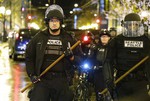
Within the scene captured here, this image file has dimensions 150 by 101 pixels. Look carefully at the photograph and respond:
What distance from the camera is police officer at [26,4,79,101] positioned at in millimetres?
5191

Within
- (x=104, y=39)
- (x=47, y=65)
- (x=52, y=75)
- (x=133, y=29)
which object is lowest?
(x=52, y=75)

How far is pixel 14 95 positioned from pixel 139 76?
19.4 feet

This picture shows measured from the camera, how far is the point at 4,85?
12773 millimetres

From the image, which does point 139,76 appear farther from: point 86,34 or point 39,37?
point 86,34

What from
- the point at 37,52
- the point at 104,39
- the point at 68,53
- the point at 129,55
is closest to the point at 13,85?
the point at 104,39

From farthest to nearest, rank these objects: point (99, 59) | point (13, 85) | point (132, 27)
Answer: point (13, 85)
point (99, 59)
point (132, 27)

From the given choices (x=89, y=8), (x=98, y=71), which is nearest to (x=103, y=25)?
(x=89, y=8)

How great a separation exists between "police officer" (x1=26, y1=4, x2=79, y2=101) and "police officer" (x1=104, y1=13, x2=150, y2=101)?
20.6 inches

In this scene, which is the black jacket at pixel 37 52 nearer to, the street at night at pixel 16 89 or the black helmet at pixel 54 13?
the black helmet at pixel 54 13

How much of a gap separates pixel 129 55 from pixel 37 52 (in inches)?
45.9

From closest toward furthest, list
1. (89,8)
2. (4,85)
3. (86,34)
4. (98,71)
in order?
1. (98,71)
2. (4,85)
3. (86,34)
4. (89,8)

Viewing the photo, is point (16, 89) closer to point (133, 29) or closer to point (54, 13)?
point (54, 13)

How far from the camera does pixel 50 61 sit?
17.1ft

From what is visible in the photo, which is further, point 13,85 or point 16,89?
point 13,85
